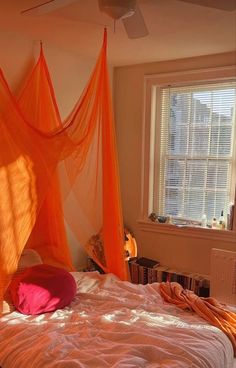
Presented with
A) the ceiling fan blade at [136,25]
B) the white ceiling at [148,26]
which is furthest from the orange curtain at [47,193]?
the ceiling fan blade at [136,25]

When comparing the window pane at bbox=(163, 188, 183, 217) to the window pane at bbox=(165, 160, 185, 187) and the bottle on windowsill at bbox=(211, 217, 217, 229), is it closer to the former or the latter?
the window pane at bbox=(165, 160, 185, 187)

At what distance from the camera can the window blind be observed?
363cm

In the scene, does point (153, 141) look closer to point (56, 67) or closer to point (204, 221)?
point (204, 221)

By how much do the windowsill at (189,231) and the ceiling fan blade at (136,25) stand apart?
208 centimetres

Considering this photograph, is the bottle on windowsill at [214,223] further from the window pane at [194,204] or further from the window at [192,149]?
the window pane at [194,204]

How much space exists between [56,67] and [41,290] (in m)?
2.08

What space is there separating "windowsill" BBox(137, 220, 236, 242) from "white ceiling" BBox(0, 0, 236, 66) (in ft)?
5.71

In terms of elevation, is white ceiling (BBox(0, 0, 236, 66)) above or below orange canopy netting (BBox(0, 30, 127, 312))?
above

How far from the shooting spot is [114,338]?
2.08 metres

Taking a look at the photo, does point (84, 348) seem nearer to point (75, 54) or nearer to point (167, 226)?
point (167, 226)

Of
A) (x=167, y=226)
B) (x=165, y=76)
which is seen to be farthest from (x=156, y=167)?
(x=165, y=76)

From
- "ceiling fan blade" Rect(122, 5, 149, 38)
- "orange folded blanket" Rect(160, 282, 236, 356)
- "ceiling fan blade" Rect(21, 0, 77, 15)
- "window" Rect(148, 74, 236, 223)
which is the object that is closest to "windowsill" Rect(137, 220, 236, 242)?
"window" Rect(148, 74, 236, 223)

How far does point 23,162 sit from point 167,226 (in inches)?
79.8

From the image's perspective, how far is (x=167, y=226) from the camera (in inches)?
153
